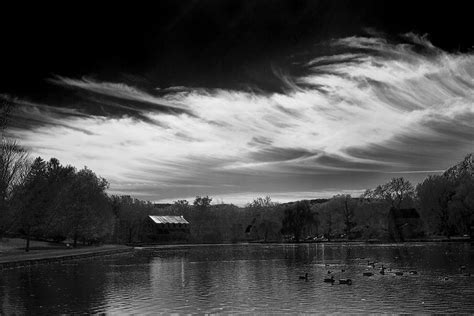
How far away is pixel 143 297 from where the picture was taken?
28531 mm

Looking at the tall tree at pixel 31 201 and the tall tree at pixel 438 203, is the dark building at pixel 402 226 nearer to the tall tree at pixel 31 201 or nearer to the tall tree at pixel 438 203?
the tall tree at pixel 438 203

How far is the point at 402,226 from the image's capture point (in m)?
129

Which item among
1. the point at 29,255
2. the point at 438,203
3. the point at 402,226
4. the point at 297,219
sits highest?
the point at 438,203

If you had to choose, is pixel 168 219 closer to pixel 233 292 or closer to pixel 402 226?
pixel 402 226

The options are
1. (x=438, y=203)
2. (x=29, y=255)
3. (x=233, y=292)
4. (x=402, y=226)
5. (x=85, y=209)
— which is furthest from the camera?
(x=402, y=226)

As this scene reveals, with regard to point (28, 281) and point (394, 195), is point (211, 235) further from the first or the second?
point (28, 281)

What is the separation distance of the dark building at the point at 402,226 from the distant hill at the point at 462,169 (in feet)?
49.6

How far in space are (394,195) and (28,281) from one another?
4758 inches

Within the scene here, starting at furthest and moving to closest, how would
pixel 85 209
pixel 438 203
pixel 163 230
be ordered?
pixel 163 230
pixel 438 203
pixel 85 209

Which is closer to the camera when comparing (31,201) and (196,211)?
(31,201)

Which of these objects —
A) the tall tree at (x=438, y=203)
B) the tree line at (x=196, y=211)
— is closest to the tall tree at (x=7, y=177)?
the tree line at (x=196, y=211)

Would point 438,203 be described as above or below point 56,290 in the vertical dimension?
above

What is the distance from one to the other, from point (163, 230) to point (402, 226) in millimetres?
81199

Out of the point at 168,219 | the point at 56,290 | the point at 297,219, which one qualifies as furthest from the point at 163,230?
the point at 56,290
